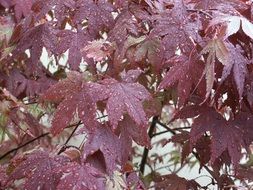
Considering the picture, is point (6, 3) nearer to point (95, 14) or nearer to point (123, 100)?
point (95, 14)

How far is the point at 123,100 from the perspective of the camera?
2.64 feet

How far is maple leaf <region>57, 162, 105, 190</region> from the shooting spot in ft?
2.48

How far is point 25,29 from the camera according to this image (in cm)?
108

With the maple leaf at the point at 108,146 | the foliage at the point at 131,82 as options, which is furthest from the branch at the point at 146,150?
the maple leaf at the point at 108,146

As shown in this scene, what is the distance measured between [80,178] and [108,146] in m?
0.09

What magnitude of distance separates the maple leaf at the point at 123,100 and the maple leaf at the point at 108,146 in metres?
0.05

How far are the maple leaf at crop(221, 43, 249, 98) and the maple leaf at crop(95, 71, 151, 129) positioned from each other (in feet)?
0.49

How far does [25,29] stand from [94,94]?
0.35 metres

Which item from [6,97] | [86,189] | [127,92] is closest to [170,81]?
[127,92]

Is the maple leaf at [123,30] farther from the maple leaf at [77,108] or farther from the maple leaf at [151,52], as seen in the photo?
the maple leaf at [77,108]

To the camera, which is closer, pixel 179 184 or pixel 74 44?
pixel 74 44

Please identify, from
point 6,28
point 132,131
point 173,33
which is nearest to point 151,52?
point 173,33

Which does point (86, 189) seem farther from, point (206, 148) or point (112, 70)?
point (206, 148)

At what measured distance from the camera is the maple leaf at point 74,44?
98 cm
